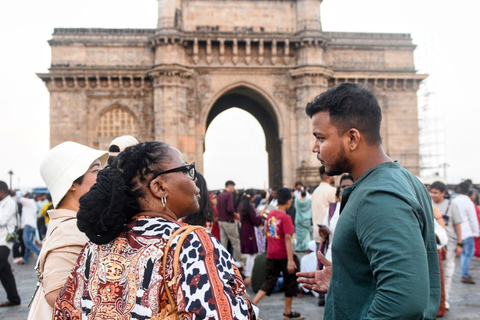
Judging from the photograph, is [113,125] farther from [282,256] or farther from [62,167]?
[62,167]

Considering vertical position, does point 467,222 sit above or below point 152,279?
below

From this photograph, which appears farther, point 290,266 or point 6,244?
point 6,244

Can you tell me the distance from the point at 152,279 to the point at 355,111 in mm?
1124

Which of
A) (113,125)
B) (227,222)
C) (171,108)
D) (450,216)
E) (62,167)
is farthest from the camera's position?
(113,125)

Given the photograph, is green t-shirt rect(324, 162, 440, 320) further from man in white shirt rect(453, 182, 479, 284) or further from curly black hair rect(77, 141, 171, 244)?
man in white shirt rect(453, 182, 479, 284)

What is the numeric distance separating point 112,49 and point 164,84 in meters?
3.86

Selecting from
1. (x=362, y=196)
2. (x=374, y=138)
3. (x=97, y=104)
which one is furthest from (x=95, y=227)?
(x=97, y=104)

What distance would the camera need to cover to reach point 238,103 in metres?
28.1

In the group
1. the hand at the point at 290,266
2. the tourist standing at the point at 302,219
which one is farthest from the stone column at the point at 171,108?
the hand at the point at 290,266

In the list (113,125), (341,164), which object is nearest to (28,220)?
(341,164)

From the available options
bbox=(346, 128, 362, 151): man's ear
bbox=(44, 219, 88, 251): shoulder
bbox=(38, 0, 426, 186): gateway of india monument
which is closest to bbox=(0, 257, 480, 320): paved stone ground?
bbox=(44, 219, 88, 251): shoulder

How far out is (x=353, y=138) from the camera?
203cm

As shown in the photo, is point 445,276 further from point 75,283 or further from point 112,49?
point 112,49

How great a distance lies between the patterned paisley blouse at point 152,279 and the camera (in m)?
1.74
